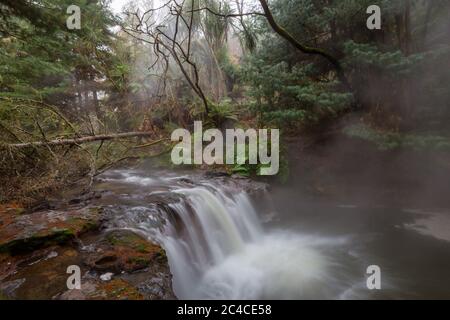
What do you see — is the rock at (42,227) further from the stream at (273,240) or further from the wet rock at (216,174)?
the wet rock at (216,174)

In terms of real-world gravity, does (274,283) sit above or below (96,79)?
below

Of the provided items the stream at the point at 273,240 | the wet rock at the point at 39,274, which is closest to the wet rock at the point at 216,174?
the stream at the point at 273,240

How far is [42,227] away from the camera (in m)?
4.46

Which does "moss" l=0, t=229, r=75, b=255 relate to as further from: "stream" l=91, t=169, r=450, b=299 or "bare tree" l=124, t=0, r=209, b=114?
"bare tree" l=124, t=0, r=209, b=114

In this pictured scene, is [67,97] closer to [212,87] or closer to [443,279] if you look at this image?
[212,87]

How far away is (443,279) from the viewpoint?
497 cm

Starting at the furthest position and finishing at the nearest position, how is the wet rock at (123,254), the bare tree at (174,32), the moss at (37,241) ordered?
the bare tree at (174,32) → the moss at (37,241) → the wet rock at (123,254)

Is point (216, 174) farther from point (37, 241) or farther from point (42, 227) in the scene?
point (37, 241)

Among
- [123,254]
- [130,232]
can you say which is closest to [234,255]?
[130,232]

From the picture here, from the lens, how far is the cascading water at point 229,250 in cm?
517

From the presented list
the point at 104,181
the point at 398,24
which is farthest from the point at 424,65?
the point at 104,181

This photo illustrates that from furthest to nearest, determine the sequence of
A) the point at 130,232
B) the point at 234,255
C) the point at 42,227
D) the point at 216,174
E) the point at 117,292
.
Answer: the point at 216,174 → the point at 234,255 → the point at 130,232 → the point at 42,227 → the point at 117,292

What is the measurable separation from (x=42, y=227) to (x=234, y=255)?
3831mm
